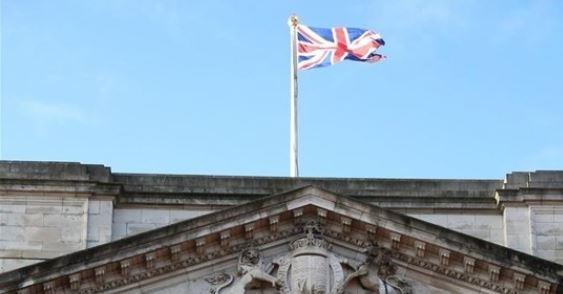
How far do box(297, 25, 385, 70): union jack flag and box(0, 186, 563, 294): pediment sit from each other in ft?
33.6

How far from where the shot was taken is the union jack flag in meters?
56.7

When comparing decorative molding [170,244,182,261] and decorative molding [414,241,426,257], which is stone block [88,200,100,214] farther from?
decorative molding [414,241,426,257]

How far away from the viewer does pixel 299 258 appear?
4684cm

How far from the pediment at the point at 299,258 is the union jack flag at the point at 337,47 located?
1023 cm

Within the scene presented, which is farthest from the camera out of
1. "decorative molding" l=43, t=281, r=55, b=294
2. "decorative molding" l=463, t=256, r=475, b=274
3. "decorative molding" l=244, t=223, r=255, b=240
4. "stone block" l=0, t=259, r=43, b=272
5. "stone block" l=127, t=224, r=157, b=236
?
"stone block" l=127, t=224, r=157, b=236

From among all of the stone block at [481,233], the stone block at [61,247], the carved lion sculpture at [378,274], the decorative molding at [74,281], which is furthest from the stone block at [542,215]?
the decorative molding at [74,281]

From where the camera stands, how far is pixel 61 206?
51.4m

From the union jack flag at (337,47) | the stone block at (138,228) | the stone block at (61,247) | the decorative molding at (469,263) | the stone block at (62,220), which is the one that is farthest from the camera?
the union jack flag at (337,47)

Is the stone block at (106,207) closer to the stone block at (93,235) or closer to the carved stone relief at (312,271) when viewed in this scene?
the stone block at (93,235)

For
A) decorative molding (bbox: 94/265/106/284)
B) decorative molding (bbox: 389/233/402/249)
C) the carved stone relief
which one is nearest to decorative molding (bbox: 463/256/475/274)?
the carved stone relief

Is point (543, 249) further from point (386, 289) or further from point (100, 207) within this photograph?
point (100, 207)

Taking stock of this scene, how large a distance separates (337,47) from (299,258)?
11.2 metres

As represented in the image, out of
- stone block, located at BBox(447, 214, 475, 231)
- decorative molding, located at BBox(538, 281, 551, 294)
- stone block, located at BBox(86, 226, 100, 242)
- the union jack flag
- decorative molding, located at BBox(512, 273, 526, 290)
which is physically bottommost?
decorative molding, located at BBox(538, 281, 551, 294)

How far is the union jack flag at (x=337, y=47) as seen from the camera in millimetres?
56656
